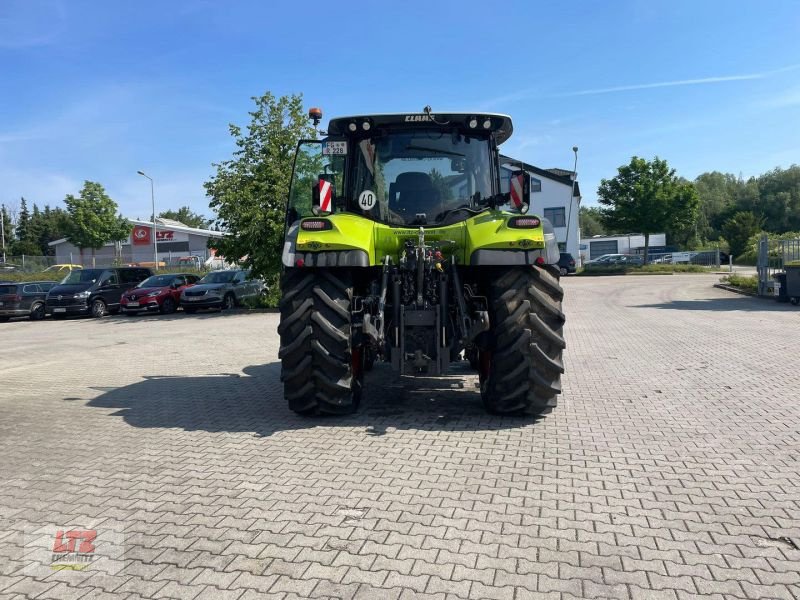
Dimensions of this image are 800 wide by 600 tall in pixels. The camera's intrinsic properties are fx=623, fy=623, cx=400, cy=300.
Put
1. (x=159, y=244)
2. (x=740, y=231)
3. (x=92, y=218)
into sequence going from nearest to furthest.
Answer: (x=92, y=218), (x=740, y=231), (x=159, y=244)

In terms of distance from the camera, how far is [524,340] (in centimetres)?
561

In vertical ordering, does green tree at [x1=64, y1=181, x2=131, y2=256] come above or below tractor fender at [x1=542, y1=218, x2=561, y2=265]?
above

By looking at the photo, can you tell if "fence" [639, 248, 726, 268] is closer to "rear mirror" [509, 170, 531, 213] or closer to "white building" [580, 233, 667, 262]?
"white building" [580, 233, 667, 262]

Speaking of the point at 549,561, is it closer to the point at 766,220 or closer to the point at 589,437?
the point at 589,437

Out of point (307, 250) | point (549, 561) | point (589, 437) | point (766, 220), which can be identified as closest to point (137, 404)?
point (307, 250)

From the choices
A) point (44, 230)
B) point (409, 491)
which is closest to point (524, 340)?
point (409, 491)

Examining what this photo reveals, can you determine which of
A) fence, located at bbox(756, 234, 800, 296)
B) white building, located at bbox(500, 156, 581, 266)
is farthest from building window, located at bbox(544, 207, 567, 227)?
fence, located at bbox(756, 234, 800, 296)

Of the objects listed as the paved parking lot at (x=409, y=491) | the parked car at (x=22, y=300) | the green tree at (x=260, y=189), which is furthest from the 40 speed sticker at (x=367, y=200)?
the parked car at (x=22, y=300)

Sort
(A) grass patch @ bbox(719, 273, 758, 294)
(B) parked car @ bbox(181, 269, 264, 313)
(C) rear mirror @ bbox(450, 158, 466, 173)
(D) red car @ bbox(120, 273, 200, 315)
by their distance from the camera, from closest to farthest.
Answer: (C) rear mirror @ bbox(450, 158, 466, 173) → (B) parked car @ bbox(181, 269, 264, 313) → (D) red car @ bbox(120, 273, 200, 315) → (A) grass patch @ bbox(719, 273, 758, 294)

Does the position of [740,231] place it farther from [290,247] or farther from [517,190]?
[290,247]

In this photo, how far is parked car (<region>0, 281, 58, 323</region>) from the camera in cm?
2291

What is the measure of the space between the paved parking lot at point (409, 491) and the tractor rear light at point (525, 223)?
163 cm

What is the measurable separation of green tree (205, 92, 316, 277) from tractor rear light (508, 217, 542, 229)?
15.4m

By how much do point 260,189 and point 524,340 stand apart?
16.7 m
